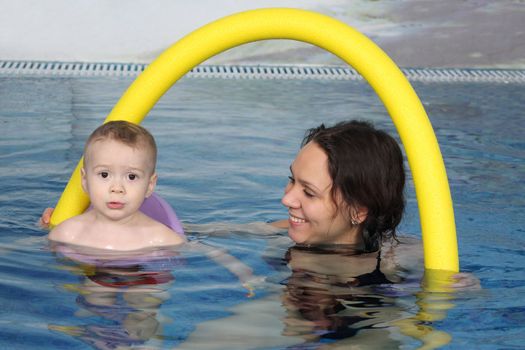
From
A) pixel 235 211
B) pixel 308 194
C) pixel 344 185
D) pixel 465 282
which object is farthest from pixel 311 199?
pixel 235 211

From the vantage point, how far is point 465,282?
3.40m

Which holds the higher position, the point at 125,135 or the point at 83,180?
the point at 125,135

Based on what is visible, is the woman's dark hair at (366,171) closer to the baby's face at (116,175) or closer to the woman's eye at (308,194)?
the woman's eye at (308,194)

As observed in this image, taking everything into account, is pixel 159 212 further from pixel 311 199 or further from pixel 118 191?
pixel 311 199

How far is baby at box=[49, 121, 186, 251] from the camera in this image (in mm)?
3240

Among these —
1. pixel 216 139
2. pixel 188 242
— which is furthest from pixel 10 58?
pixel 188 242

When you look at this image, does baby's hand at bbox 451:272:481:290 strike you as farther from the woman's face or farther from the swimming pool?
the woman's face

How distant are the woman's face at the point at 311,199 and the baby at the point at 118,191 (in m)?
0.45

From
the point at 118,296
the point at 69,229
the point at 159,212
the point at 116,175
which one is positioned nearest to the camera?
the point at 118,296

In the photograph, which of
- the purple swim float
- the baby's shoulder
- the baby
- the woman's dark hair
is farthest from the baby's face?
the woman's dark hair

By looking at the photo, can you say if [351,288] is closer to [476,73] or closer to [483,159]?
[483,159]

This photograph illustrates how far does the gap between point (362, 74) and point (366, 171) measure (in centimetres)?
33

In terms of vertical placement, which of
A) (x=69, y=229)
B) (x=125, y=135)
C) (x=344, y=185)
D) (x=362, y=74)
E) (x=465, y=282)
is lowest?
(x=465, y=282)

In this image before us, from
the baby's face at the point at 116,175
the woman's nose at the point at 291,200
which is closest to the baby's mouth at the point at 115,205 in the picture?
the baby's face at the point at 116,175
